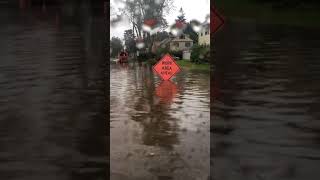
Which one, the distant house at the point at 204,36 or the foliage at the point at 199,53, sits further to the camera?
the foliage at the point at 199,53

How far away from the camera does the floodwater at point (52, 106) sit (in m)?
4.62

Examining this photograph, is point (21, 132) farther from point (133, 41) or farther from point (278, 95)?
point (133, 41)

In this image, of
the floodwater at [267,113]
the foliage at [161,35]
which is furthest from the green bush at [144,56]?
the floodwater at [267,113]

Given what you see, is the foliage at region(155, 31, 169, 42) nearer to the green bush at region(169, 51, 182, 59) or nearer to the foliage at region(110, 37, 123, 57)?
the green bush at region(169, 51, 182, 59)

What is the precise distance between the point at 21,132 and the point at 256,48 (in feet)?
27.3

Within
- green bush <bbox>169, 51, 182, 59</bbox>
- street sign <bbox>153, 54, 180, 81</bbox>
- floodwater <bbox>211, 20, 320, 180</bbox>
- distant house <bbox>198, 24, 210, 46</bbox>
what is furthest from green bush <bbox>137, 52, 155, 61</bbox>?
floodwater <bbox>211, 20, 320, 180</bbox>

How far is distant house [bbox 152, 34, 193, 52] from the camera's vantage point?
56.5ft

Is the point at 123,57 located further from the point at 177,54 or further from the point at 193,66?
the point at 193,66

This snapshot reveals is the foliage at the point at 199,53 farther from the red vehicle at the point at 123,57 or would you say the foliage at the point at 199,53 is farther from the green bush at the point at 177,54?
the red vehicle at the point at 123,57

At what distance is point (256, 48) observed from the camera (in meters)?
12.6

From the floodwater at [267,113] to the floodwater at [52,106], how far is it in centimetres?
142

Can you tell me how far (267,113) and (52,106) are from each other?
3132mm

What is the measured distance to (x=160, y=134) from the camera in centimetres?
559

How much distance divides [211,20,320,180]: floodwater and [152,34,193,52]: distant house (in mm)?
4835
